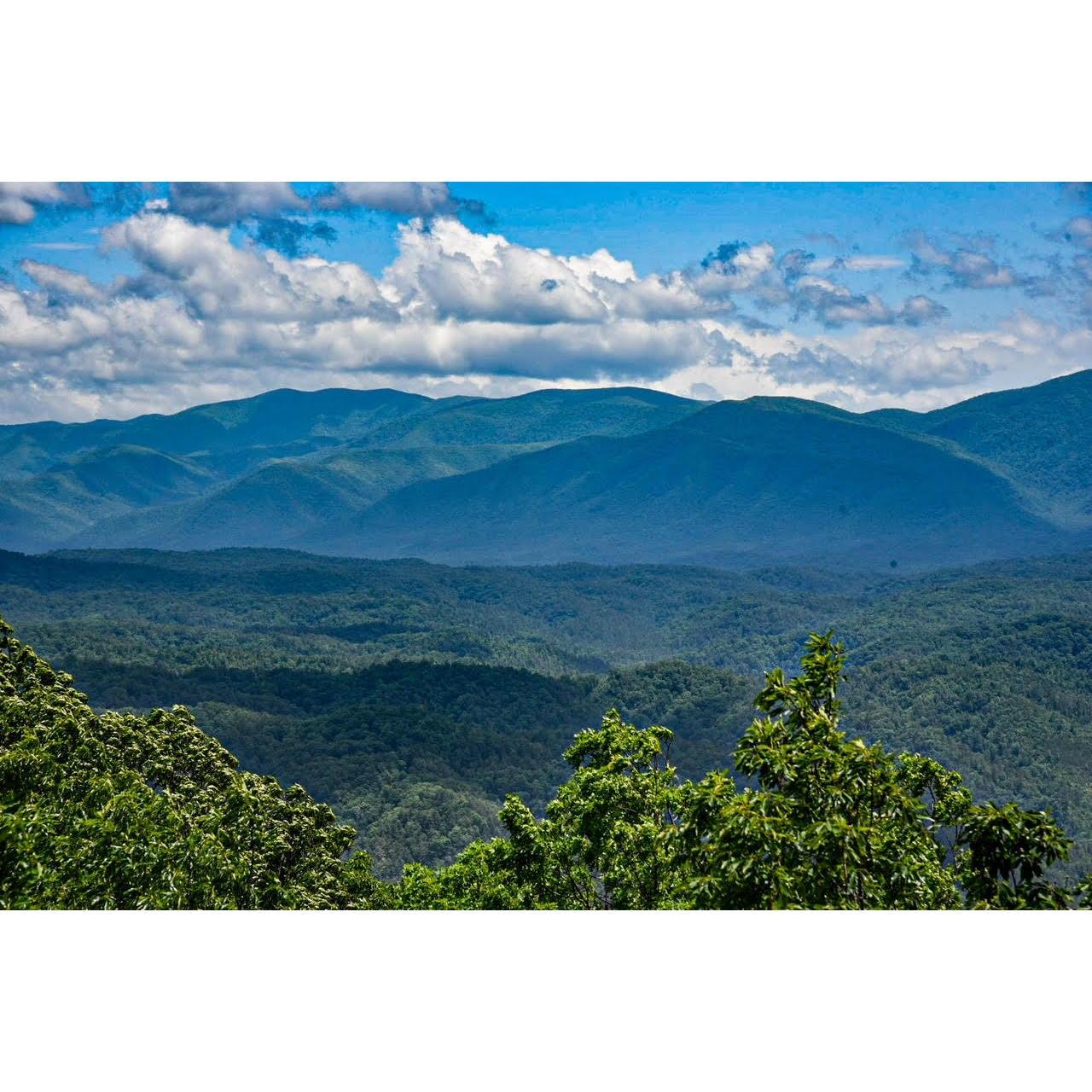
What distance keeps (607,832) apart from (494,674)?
3723 inches

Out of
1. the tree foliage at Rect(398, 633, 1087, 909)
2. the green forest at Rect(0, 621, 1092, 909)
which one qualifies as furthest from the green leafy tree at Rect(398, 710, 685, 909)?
the tree foliage at Rect(398, 633, 1087, 909)

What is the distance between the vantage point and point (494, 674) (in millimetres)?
103250

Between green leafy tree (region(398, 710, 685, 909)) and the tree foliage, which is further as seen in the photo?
green leafy tree (region(398, 710, 685, 909))

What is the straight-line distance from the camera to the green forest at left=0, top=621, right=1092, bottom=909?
6230 millimetres

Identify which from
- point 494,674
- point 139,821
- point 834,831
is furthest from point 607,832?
point 494,674

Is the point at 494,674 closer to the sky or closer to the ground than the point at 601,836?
closer to the ground

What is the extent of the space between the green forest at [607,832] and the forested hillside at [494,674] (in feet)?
140

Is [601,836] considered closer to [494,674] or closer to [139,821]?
[139,821]

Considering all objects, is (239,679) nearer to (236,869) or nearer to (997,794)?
(997,794)

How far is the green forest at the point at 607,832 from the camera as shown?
20.4 ft

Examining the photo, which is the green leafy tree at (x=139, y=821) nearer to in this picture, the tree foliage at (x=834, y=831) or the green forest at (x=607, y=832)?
the green forest at (x=607, y=832)

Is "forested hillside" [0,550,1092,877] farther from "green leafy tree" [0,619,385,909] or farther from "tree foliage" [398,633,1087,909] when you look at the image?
"tree foliage" [398,633,1087,909]

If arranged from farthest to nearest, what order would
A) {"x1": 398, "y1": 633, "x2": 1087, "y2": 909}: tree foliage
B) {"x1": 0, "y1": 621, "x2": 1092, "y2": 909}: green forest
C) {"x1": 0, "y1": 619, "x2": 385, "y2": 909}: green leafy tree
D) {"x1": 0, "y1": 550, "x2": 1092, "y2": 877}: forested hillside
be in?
1. {"x1": 0, "y1": 550, "x2": 1092, "y2": 877}: forested hillside
2. {"x1": 0, "y1": 619, "x2": 385, "y2": 909}: green leafy tree
3. {"x1": 0, "y1": 621, "x2": 1092, "y2": 909}: green forest
4. {"x1": 398, "y1": 633, "x2": 1087, "y2": 909}: tree foliage

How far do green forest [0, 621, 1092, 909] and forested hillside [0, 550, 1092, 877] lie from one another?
42697 mm
